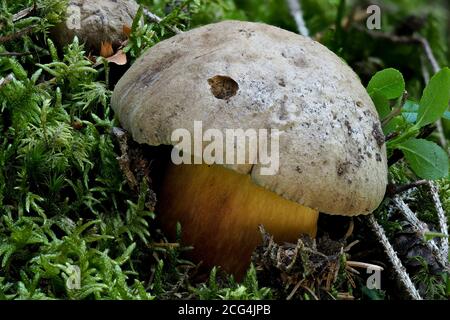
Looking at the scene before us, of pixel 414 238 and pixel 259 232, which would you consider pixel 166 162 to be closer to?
pixel 259 232

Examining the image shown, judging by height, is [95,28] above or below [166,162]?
above

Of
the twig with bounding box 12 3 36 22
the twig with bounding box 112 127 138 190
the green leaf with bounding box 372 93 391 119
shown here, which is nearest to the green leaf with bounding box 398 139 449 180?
the green leaf with bounding box 372 93 391 119

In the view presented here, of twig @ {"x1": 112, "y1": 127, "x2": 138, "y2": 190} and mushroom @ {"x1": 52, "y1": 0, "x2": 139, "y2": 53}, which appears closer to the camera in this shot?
twig @ {"x1": 112, "y1": 127, "x2": 138, "y2": 190}

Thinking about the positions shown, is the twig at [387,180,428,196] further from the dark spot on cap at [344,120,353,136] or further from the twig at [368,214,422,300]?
the dark spot on cap at [344,120,353,136]

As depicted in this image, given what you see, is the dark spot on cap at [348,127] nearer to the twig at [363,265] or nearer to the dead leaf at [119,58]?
the twig at [363,265]

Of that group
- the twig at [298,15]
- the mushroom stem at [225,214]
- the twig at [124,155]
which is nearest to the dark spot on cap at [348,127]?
the mushroom stem at [225,214]

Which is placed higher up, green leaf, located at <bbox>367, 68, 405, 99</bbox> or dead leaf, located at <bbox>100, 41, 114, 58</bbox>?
dead leaf, located at <bbox>100, 41, 114, 58</bbox>

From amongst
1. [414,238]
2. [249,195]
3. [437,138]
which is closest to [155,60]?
[249,195]

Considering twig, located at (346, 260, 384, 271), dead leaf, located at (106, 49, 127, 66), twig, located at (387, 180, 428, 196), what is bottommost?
twig, located at (346, 260, 384, 271)
